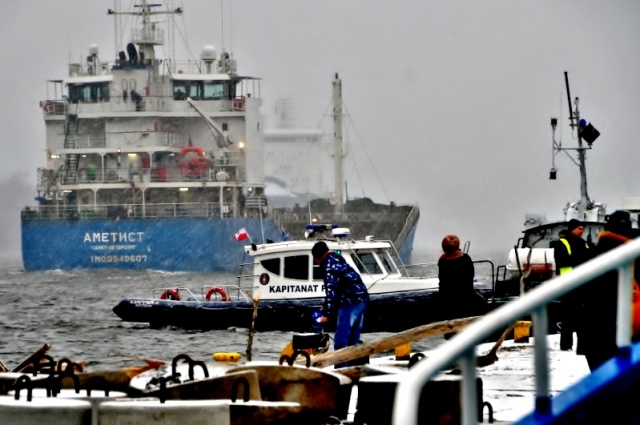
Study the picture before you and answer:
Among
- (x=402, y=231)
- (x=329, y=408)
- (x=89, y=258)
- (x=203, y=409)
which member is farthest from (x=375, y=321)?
(x=89, y=258)

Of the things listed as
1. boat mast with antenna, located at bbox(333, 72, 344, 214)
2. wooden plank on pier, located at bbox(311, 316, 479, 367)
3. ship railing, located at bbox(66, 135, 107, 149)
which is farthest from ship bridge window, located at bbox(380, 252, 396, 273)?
ship railing, located at bbox(66, 135, 107, 149)

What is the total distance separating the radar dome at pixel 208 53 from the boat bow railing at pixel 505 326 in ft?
241

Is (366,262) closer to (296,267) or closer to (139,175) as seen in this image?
(296,267)

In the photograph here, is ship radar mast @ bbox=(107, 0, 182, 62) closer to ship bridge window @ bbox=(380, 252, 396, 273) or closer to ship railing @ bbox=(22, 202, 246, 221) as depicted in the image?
ship railing @ bbox=(22, 202, 246, 221)

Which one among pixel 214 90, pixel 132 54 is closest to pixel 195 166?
pixel 214 90

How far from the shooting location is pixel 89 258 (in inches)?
2972

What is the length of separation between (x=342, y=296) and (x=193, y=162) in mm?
63605

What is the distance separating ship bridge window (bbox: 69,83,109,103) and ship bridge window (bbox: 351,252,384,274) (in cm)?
5657

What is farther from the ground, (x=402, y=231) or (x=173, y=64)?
(x=173, y=64)

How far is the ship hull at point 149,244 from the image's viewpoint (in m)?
74.9

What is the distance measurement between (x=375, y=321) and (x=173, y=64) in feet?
195

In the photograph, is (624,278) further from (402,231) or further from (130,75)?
(130,75)

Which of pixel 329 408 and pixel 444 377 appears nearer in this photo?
pixel 444 377

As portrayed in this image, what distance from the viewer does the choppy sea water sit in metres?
22.1
